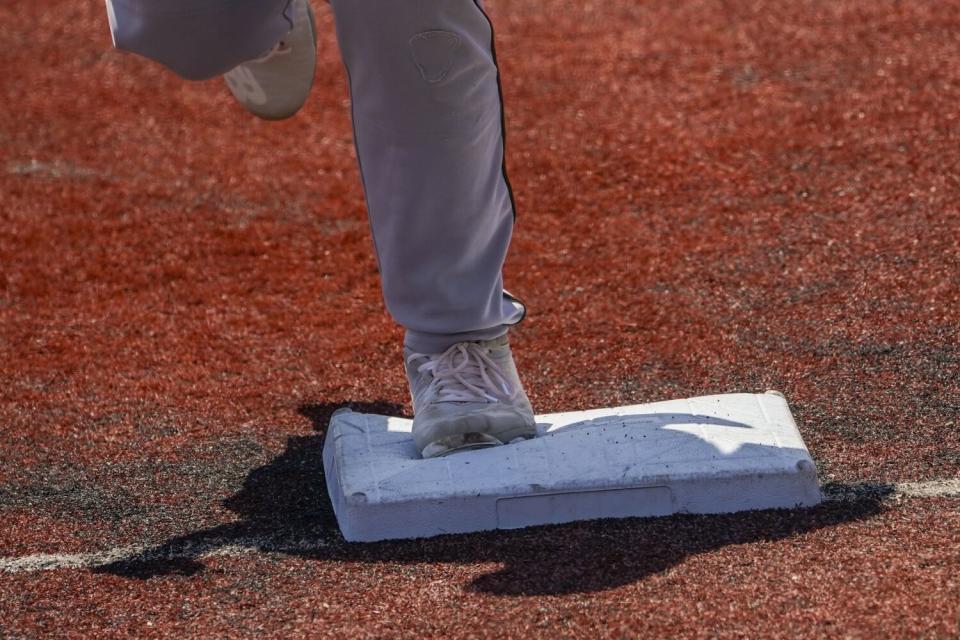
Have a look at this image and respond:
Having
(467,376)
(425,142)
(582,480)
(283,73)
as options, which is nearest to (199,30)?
(425,142)

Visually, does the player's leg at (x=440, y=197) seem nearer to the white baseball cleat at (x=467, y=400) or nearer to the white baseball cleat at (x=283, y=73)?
the white baseball cleat at (x=467, y=400)

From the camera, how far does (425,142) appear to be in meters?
2.05

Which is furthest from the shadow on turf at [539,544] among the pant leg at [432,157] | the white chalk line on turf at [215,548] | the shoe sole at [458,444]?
the pant leg at [432,157]

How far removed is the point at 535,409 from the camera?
241 centimetres

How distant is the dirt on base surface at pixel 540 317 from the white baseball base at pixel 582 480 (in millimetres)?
41

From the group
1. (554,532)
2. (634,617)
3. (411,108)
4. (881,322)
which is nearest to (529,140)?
(881,322)

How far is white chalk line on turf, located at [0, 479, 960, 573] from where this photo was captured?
1.93 metres

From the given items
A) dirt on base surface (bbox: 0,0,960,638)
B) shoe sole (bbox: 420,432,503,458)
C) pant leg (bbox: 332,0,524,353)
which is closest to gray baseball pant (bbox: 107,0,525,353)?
pant leg (bbox: 332,0,524,353)

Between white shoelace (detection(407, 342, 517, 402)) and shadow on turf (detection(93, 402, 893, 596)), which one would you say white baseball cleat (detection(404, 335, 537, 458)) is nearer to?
white shoelace (detection(407, 342, 517, 402))

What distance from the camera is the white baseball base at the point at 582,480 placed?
1.94 m

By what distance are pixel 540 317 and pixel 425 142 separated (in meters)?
0.81

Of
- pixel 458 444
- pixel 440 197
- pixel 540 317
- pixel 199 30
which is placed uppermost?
pixel 199 30

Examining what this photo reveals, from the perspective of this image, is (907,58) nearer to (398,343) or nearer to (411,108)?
(398,343)

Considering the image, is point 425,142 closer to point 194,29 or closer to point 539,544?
point 194,29
